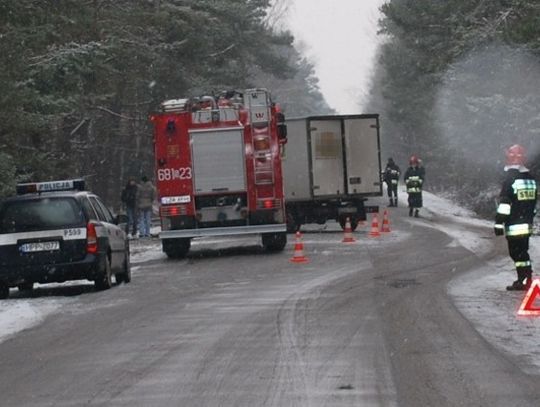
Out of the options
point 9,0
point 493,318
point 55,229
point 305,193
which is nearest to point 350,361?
point 493,318

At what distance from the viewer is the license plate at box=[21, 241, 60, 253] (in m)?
16.3

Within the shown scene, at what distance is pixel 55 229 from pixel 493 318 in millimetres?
7263

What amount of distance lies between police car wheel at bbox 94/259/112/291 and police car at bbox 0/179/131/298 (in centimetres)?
2

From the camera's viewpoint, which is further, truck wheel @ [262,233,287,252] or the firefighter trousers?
truck wheel @ [262,233,287,252]

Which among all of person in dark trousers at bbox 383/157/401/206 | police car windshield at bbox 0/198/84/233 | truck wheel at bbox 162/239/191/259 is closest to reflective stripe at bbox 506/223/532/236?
police car windshield at bbox 0/198/84/233

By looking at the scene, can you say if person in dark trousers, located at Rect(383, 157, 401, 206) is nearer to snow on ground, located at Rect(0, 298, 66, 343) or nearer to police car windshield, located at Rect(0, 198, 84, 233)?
police car windshield, located at Rect(0, 198, 84, 233)

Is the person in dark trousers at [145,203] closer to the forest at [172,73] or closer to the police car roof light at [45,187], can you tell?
the forest at [172,73]

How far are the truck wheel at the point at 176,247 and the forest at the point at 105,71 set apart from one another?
11.4 ft

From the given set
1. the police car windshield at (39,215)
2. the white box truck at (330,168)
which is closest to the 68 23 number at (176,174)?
the police car windshield at (39,215)

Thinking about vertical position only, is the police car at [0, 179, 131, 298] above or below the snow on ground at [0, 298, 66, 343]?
above

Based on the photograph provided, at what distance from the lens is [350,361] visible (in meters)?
9.41

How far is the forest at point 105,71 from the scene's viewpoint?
73.9 ft

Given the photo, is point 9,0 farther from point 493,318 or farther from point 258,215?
point 493,318

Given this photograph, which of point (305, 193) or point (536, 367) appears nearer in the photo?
point (536, 367)
